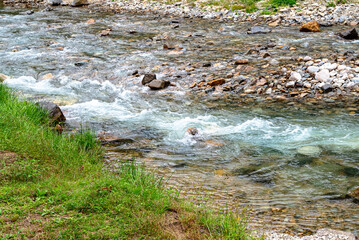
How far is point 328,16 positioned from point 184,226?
1533 cm

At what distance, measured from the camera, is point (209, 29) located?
54.6 ft

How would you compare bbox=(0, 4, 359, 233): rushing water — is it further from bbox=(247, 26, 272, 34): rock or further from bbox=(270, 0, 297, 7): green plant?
bbox=(270, 0, 297, 7): green plant

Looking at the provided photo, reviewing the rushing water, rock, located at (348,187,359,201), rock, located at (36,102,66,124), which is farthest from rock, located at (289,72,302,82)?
rock, located at (36,102,66,124)

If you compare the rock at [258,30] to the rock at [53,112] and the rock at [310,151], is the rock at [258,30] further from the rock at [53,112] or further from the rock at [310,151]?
the rock at [53,112]

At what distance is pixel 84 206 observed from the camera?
3.84 metres

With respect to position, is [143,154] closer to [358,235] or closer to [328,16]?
[358,235]

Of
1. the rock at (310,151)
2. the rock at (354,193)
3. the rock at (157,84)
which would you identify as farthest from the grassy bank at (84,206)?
the rock at (157,84)

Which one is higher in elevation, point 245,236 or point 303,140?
point 245,236

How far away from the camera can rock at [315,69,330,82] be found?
31.4 feet

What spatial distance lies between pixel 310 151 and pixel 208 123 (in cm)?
225

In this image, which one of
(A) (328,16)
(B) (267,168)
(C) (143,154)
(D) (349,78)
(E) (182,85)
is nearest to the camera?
(B) (267,168)

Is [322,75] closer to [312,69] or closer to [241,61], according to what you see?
[312,69]

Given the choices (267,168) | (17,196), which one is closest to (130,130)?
(267,168)

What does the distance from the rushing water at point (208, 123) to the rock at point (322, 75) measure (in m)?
1.59
